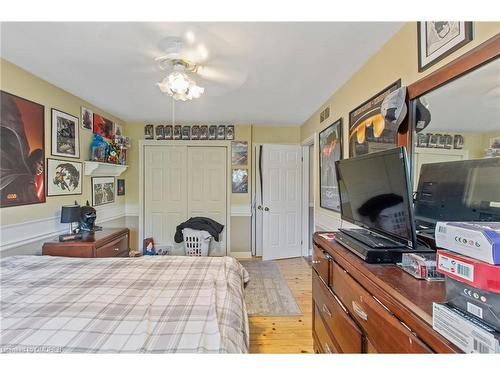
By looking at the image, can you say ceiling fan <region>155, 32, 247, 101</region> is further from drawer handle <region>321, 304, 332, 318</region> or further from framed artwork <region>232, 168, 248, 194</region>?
framed artwork <region>232, 168, 248, 194</region>

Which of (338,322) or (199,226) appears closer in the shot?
(338,322)

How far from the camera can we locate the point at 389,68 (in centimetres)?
162

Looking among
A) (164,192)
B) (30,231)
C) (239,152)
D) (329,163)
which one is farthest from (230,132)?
(30,231)

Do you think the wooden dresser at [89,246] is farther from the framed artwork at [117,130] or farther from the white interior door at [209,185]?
the framed artwork at [117,130]

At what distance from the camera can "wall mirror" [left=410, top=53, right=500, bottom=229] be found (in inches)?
35.5

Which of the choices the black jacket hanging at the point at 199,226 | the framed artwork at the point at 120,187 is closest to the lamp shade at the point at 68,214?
the framed artwork at the point at 120,187

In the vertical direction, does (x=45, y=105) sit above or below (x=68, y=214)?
above

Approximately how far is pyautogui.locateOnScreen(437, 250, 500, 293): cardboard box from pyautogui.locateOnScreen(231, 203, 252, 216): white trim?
3.53m

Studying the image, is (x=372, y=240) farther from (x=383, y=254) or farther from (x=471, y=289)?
(x=471, y=289)

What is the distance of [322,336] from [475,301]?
118 centimetres

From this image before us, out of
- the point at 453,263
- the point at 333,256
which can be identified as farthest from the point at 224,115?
A: the point at 453,263

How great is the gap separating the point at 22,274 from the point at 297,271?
3.01 metres

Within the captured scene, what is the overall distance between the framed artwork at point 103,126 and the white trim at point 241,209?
2.22 m

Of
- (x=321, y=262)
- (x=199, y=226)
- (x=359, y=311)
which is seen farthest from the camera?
(x=199, y=226)
